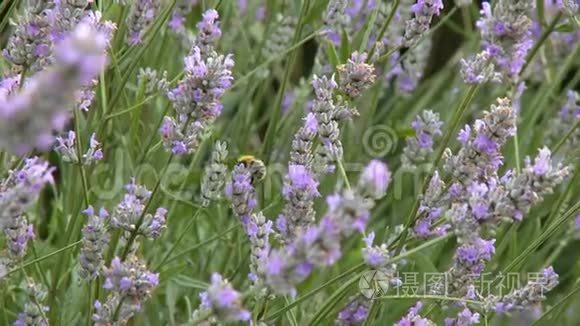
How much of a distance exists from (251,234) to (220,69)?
8.6 inches

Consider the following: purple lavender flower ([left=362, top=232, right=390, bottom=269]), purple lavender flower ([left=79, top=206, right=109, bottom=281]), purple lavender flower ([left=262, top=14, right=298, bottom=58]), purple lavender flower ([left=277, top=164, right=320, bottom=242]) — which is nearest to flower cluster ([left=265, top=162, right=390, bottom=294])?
purple lavender flower ([left=362, top=232, right=390, bottom=269])

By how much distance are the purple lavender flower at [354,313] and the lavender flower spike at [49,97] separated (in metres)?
0.91

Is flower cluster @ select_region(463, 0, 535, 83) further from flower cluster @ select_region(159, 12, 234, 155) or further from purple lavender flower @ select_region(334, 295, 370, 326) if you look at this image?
purple lavender flower @ select_region(334, 295, 370, 326)

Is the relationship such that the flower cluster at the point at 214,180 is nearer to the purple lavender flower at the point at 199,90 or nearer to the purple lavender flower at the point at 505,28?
the purple lavender flower at the point at 199,90

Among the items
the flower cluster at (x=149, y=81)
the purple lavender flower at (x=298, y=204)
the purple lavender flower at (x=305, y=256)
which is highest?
the flower cluster at (x=149, y=81)

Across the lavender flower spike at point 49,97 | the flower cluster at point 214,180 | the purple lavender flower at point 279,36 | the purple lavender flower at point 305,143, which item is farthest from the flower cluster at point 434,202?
the purple lavender flower at point 279,36

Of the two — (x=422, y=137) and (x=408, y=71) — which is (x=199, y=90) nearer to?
(x=422, y=137)

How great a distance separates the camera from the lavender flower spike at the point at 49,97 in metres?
0.63

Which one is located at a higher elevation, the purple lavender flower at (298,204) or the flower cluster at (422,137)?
the flower cluster at (422,137)

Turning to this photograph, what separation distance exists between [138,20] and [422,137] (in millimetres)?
533

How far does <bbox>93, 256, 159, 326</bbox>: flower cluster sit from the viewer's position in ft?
3.53

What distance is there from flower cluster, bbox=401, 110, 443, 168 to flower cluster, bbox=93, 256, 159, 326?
703 millimetres

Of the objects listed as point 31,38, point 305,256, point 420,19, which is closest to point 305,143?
point 420,19

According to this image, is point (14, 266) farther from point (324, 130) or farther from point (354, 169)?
point (354, 169)
